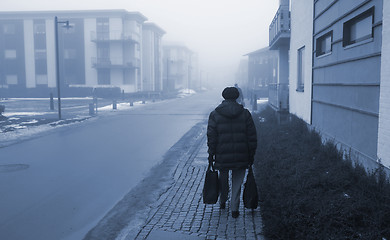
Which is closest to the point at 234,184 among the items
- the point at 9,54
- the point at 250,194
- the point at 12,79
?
the point at 250,194

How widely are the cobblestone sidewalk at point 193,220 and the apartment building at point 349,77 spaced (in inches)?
86.8

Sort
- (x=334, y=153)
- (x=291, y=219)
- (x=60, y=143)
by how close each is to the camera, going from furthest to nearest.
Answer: (x=60, y=143) → (x=334, y=153) → (x=291, y=219)

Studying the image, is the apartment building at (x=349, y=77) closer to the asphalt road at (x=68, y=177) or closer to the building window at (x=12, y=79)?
the asphalt road at (x=68, y=177)

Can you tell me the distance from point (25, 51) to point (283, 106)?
50736 millimetres

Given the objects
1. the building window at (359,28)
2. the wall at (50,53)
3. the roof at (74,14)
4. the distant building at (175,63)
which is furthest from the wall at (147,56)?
the building window at (359,28)

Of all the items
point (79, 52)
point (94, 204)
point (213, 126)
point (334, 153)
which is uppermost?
point (79, 52)

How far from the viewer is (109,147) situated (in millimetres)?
11312

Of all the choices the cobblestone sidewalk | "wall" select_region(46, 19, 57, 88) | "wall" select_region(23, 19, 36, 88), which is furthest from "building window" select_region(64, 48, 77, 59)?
the cobblestone sidewalk

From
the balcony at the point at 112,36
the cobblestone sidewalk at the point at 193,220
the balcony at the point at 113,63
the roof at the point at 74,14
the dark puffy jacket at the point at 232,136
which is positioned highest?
the roof at the point at 74,14

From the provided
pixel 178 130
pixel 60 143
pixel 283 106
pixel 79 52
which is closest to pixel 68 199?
pixel 60 143

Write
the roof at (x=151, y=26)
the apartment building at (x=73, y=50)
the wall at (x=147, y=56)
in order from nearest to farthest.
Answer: the apartment building at (x=73, y=50)
the roof at (x=151, y=26)
the wall at (x=147, y=56)

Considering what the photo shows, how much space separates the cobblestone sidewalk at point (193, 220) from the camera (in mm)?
4590

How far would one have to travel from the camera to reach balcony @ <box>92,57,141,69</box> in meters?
53.0

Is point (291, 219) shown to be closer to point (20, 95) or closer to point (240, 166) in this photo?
point (240, 166)
